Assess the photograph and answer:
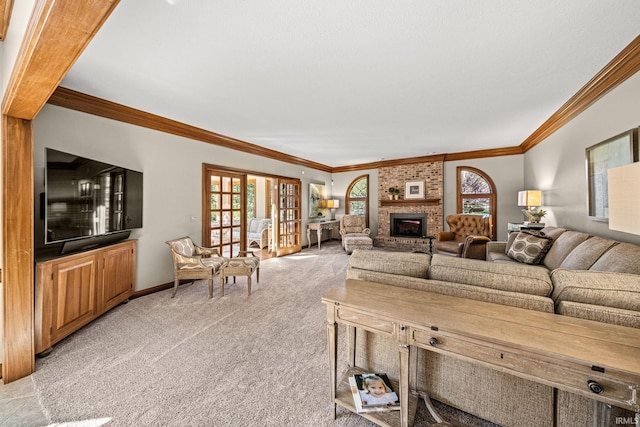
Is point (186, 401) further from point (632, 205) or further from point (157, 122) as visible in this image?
point (157, 122)

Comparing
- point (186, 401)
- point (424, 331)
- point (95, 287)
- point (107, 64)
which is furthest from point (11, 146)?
point (424, 331)

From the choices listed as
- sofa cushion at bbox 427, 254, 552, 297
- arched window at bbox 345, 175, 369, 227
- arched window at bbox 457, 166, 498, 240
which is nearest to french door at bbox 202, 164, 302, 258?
arched window at bbox 345, 175, 369, 227

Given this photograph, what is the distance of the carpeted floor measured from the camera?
1499 mm

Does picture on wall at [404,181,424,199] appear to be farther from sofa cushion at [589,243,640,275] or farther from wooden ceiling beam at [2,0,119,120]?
wooden ceiling beam at [2,0,119,120]

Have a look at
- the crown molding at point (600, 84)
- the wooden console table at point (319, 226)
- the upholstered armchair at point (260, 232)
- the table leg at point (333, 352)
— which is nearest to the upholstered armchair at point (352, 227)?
the wooden console table at point (319, 226)

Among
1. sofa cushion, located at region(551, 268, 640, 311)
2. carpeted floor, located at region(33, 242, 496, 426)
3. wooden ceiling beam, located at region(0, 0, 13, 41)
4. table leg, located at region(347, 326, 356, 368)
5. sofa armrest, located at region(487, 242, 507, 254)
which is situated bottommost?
carpeted floor, located at region(33, 242, 496, 426)

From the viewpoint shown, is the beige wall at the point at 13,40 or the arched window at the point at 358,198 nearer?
the beige wall at the point at 13,40

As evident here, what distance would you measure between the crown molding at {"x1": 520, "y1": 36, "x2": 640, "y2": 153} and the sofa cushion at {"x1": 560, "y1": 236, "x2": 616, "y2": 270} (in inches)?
62.4

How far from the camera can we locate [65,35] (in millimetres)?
1064

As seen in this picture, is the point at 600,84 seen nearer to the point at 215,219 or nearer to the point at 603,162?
the point at 603,162

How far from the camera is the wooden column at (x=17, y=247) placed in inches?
68.6

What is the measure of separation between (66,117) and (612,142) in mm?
5929

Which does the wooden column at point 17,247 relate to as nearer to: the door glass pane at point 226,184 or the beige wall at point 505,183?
the door glass pane at point 226,184

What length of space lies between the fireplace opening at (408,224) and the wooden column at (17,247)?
22.5 feet
